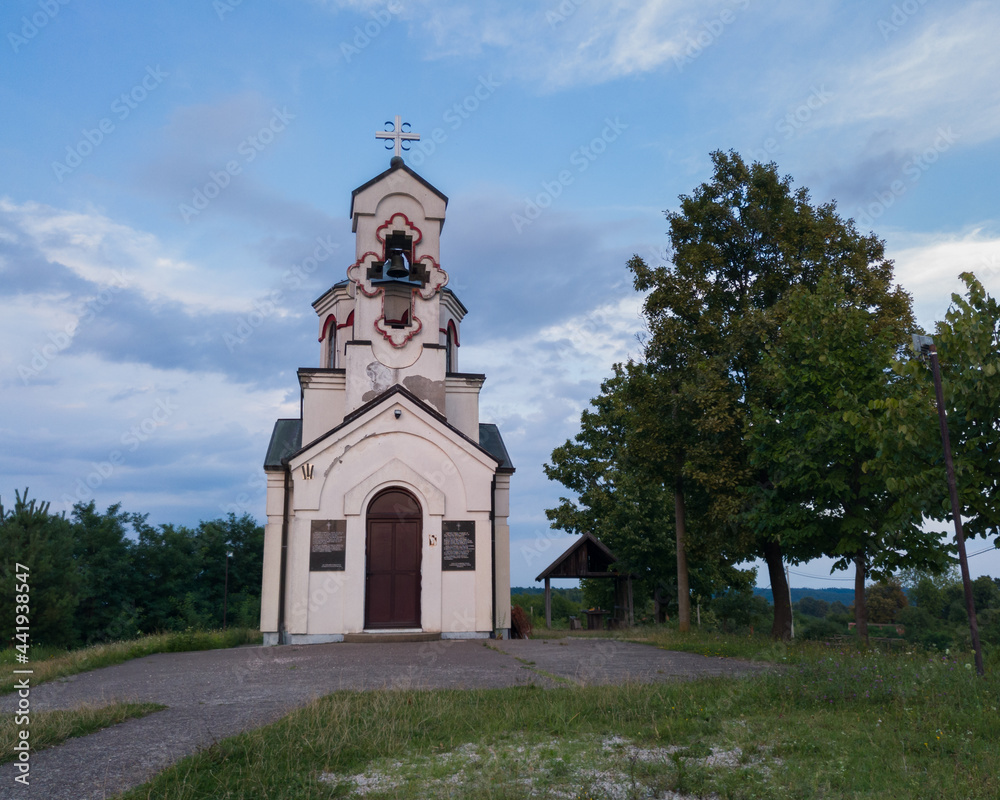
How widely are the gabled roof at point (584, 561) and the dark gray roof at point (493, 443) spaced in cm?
805

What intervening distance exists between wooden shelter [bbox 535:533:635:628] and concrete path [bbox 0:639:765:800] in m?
12.3

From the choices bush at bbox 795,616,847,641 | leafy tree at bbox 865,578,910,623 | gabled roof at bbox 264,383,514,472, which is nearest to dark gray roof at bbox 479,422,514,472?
gabled roof at bbox 264,383,514,472

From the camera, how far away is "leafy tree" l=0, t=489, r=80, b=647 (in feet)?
60.0

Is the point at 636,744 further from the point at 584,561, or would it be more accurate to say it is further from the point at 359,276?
the point at 584,561

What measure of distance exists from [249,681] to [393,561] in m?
7.61

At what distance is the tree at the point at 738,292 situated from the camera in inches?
692

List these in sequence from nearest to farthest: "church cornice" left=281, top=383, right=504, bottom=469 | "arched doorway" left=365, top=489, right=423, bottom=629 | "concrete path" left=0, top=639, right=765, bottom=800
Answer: "concrete path" left=0, top=639, right=765, bottom=800 < "arched doorway" left=365, top=489, right=423, bottom=629 < "church cornice" left=281, top=383, right=504, bottom=469

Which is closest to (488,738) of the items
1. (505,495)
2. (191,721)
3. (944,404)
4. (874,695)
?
(191,721)

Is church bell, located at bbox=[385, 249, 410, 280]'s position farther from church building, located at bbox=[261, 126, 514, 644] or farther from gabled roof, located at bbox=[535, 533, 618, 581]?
gabled roof, located at bbox=[535, 533, 618, 581]

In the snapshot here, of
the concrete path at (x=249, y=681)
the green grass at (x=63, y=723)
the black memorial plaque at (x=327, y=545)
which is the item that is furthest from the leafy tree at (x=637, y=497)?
the green grass at (x=63, y=723)

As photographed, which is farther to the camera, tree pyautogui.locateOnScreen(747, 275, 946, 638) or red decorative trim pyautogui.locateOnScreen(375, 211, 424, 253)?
red decorative trim pyautogui.locateOnScreen(375, 211, 424, 253)

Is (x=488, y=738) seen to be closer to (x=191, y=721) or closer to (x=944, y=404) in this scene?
(x=191, y=721)

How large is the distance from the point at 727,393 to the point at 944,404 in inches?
323

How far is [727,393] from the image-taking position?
18031 millimetres
